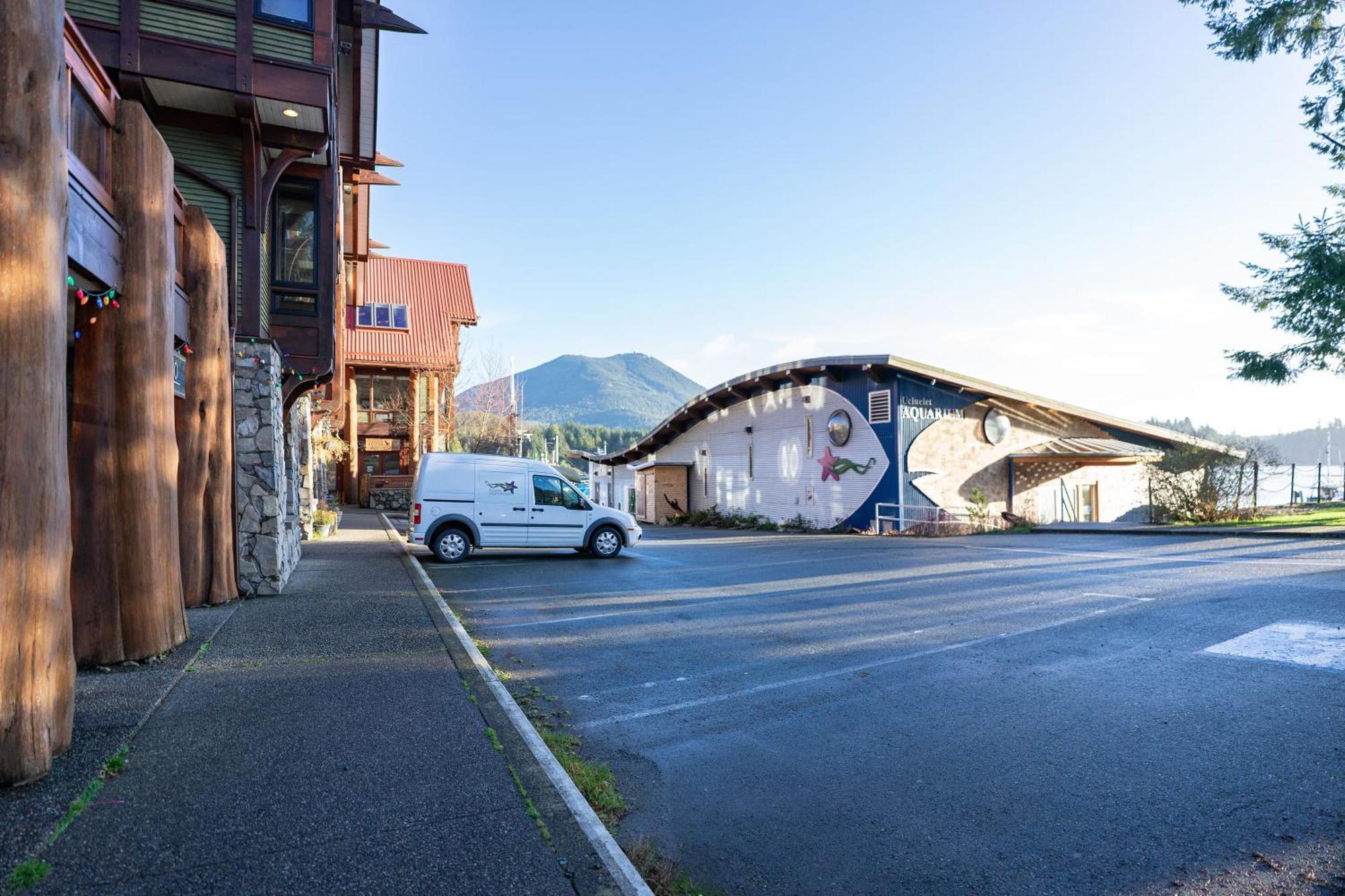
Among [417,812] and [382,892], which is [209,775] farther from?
[382,892]

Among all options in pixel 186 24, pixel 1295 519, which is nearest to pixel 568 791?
Answer: pixel 186 24

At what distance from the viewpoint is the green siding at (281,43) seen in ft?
32.9

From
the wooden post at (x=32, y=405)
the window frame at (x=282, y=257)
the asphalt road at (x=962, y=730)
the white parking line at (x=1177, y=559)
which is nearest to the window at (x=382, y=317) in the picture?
the window frame at (x=282, y=257)

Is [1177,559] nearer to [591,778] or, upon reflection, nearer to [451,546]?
[451,546]

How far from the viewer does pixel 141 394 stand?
587 cm

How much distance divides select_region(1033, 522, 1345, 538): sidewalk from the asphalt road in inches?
316

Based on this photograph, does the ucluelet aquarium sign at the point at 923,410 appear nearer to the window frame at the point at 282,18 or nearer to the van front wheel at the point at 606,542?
the van front wheel at the point at 606,542

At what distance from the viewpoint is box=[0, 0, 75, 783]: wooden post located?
3.54 m

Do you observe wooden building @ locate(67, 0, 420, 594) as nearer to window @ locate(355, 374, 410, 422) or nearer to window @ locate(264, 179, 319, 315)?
window @ locate(264, 179, 319, 315)

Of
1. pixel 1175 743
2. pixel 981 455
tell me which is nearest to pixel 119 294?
pixel 1175 743

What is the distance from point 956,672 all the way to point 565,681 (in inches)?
121

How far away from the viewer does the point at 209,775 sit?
3.81m

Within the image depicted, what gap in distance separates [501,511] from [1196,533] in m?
16.7

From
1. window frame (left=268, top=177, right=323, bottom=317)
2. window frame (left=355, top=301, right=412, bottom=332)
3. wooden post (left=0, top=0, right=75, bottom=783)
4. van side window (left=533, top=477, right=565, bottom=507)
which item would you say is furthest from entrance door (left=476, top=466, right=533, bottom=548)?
window frame (left=355, top=301, right=412, bottom=332)
